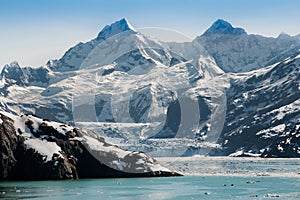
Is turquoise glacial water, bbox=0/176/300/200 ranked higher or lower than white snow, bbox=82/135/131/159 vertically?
lower

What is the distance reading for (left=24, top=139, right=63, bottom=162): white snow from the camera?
163 m

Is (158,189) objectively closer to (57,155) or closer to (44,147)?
(57,155)

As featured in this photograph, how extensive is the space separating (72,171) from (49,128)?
528 inches

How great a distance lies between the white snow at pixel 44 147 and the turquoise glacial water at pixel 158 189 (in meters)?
9.68

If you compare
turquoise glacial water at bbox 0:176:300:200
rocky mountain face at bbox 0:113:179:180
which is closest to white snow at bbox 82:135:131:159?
rocky mountain face at bbox 0:113:179:180

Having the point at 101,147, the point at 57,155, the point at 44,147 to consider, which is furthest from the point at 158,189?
the point at 44,147

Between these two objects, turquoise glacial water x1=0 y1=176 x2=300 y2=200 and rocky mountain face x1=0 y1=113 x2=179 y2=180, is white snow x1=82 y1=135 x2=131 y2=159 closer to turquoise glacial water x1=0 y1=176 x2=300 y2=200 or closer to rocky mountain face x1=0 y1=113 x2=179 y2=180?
rocky mountain face x1=0 y1=113 x2=179 y2=180

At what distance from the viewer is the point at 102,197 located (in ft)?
400

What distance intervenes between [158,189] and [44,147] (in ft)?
134

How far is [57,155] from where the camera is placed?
163250mm

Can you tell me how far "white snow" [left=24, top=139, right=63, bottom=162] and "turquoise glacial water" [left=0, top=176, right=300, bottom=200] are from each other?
9.68 meters

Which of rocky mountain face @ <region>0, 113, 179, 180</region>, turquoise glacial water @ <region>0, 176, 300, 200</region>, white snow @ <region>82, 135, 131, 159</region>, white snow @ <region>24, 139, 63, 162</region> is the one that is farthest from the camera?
white snow @ <region>82, 135, 131, 159</region>

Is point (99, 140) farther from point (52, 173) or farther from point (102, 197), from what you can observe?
point (102, 197)

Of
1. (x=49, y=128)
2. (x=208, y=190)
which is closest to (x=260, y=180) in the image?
(x=208, y=190)
